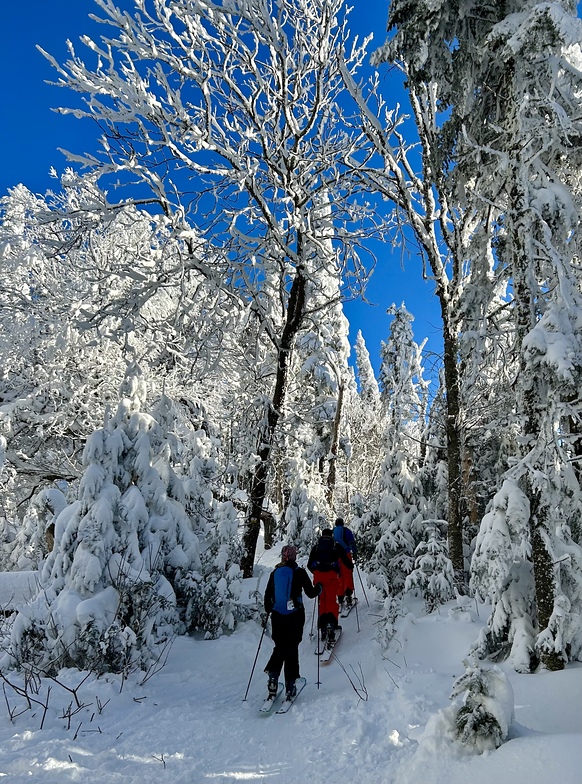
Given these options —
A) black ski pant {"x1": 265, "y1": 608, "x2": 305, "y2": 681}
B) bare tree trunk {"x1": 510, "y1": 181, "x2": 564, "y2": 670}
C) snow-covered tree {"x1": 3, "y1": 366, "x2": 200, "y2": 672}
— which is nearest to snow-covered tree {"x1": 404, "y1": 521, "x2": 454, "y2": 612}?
bare tree trunk {"x1": 510, "y1": 181, "x2": 564, "y2": 670}

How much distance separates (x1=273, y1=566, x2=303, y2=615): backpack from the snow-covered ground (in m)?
0.94

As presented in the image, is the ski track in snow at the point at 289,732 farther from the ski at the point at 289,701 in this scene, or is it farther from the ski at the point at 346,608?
the ski at the point at 346,608

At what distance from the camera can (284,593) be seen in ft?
18.1

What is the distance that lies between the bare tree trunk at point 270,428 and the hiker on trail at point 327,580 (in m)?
2.50

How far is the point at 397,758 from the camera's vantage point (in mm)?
3545

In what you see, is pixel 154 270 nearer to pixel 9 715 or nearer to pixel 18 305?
pixel 18 305

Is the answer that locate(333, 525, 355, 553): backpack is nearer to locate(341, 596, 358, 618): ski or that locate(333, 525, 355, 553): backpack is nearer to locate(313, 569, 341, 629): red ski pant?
locate(341, 596, 358, 618): ski

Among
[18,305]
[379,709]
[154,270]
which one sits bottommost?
[379,709]

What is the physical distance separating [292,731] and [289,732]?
3 cm

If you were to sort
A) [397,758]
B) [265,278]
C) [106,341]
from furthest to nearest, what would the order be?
[106,341] → [265,278] → [397,758]

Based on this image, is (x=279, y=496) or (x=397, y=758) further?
(x=279, y=496)

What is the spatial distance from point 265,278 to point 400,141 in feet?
12.1

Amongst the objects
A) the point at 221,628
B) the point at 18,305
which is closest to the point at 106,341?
the point at 18,305

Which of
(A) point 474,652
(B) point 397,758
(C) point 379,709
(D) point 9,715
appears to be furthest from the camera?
(A) point 474,652
